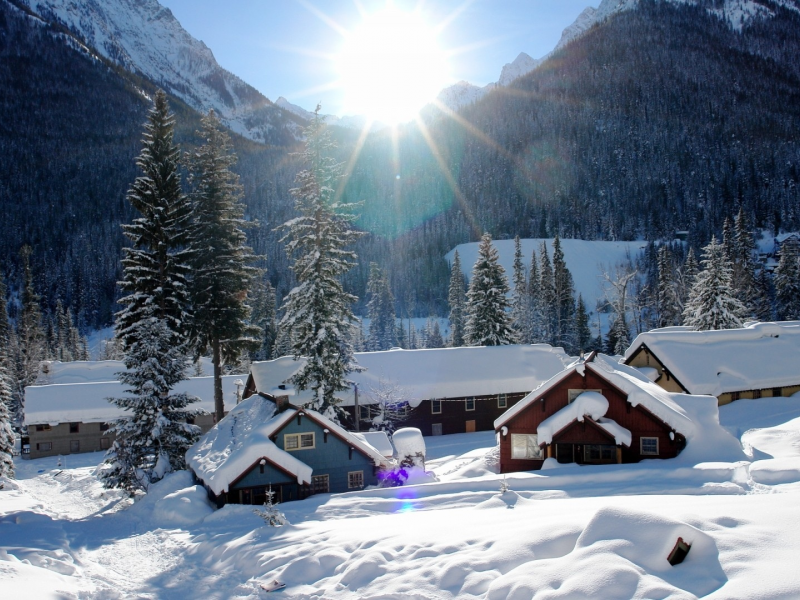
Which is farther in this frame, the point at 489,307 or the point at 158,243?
the point at 489,307

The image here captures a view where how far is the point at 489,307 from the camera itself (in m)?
46.9

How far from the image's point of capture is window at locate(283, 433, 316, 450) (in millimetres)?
25228

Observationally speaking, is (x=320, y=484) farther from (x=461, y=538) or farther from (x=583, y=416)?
(x=461, y=538)

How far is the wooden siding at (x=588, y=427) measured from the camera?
24.4 m

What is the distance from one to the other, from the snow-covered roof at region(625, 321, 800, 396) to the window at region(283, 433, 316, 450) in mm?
24006

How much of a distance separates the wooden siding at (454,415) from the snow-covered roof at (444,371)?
641mm

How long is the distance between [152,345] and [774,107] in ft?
784

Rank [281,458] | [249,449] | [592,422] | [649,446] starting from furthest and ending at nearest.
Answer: [592,422] < [649,446] < [281,458] < [249,449]

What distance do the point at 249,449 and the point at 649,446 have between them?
61.7ft

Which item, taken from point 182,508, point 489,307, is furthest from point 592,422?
point 489,307

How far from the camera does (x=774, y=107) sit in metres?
194

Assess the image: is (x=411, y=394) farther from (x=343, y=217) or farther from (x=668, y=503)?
(x=668, y=503)

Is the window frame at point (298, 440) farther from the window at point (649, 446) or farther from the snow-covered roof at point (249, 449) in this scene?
the window at point (649, 446)

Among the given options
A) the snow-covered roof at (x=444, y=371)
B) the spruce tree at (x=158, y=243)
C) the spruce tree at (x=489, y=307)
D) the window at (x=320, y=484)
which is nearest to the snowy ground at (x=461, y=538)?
the window at (x=320, y=484)
